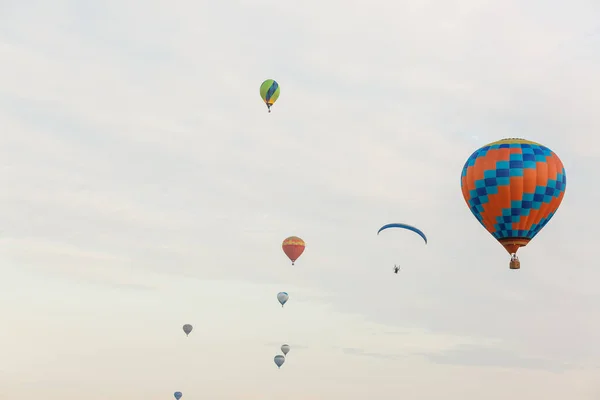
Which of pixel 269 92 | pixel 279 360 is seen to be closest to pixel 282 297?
pixel 279 360

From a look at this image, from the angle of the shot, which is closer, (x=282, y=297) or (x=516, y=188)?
(x=516, y=188)

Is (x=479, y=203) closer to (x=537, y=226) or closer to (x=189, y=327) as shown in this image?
(x=537, y=226)

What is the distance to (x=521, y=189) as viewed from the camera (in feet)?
254

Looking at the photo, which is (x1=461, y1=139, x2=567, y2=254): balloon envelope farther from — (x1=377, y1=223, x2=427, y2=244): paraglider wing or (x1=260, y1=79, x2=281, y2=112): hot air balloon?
(x1=260, y1=79, x2=281, y2=112): hot air balloon

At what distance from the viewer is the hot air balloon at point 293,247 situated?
109 meters

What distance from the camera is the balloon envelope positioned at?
255 feet

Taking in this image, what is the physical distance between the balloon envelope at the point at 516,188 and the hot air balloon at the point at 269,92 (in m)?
32.6

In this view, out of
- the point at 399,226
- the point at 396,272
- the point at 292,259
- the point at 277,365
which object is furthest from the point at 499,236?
the point at 277,365

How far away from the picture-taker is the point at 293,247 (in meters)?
109

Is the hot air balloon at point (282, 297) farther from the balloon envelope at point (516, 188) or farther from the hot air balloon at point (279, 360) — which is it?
the balloon envelope at point (516, 188)

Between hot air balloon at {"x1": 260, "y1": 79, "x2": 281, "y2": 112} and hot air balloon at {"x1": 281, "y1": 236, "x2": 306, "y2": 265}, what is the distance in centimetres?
1442

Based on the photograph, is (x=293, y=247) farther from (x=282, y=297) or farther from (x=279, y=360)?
(x=279, y=360)

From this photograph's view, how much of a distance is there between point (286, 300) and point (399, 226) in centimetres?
2576

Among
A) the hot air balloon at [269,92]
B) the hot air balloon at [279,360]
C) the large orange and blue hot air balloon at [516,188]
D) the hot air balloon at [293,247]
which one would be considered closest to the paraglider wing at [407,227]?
the large orange and blue hot air balloon at [516,188]
